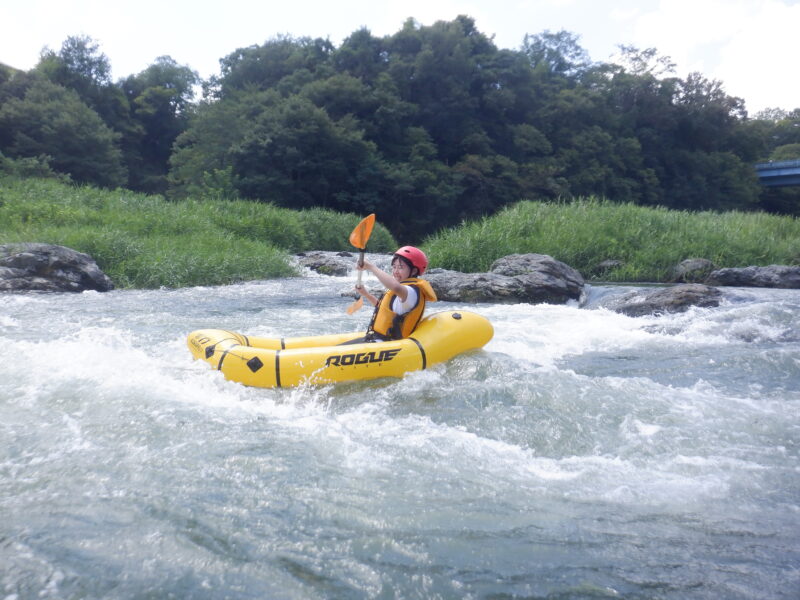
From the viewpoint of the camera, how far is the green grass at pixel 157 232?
9.77m

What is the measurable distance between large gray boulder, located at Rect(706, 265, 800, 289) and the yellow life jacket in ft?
21.8

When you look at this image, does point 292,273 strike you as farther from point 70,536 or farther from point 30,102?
point 30,102

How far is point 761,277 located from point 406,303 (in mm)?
Answer: 6952

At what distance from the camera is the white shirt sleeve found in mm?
4672

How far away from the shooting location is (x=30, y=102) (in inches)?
787

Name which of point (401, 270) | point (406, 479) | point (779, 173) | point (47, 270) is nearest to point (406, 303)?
point (401, 270)

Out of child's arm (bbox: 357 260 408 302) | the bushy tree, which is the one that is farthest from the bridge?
child's arm (bbox: 357 260 408 302)

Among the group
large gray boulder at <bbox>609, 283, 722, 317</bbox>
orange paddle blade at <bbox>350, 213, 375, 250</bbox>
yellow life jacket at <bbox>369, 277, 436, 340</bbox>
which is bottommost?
large gray boulder at <bbox>609, 283, 722, 317</bbox>

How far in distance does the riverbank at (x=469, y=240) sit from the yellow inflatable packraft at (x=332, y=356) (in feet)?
17.8

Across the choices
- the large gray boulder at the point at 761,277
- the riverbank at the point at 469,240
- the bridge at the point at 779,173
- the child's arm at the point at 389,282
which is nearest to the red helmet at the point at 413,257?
the child's arm at the point at 389,282

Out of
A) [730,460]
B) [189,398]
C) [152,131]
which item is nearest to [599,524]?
[730,460]

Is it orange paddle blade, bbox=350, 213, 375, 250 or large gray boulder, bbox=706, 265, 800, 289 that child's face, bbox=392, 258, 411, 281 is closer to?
orange paddle blade, bbox=350, 213, 375, 250

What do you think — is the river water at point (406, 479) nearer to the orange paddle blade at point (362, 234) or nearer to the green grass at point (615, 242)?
the orange paddle blade at point (362, 234)

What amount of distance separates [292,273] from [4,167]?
11.4m
